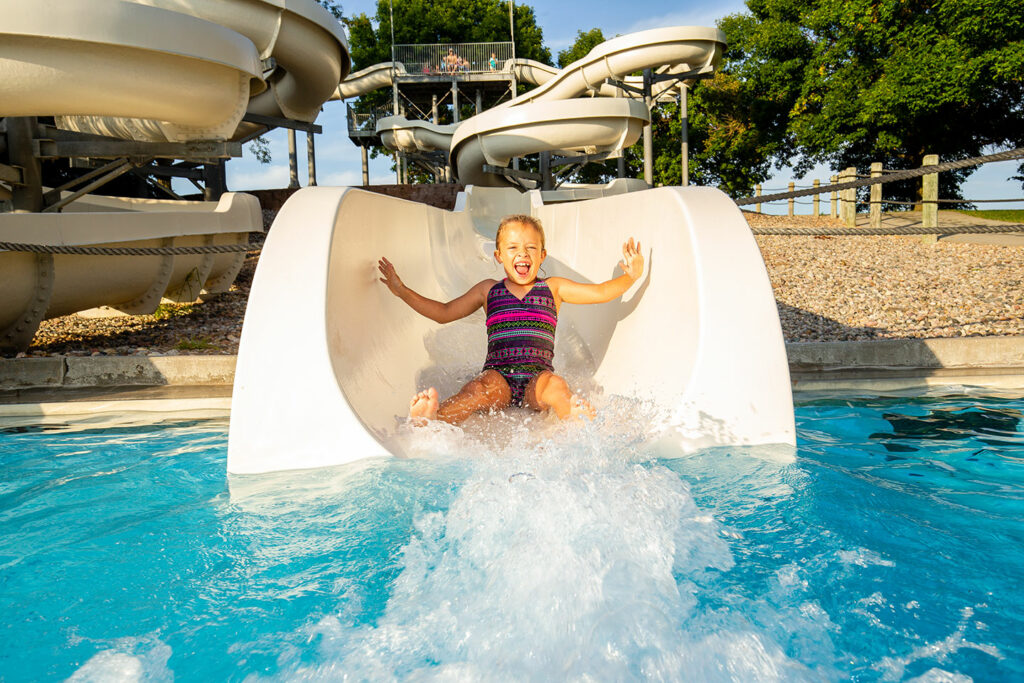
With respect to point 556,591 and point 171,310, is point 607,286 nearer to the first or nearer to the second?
point 556,591

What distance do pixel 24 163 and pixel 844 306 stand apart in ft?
20.8

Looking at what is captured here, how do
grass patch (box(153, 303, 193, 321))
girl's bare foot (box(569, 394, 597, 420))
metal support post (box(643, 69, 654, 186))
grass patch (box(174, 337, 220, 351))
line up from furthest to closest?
1. metal support post (box(643, 69, 654, 186))
2. grass patch (box(153, 303, 193, 321))
3. grass patch (box(174, 337, 220, 351))
4. girl's bare foot (box(569, 394, 597, 420))

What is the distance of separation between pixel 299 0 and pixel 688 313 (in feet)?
19.4

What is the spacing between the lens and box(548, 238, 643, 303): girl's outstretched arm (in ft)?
8.43

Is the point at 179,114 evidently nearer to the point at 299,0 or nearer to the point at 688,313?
the point at 299,0

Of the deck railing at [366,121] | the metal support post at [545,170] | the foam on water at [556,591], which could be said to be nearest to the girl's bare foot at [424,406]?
the foam on water at [556,591]

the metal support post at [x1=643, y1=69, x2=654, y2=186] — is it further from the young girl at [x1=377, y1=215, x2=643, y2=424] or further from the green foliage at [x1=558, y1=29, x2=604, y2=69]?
the green foliage at [x1=558, y1=29, x2=604, y2=69]

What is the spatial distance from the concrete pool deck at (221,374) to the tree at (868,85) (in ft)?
45.2

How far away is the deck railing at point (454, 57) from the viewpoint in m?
21.4

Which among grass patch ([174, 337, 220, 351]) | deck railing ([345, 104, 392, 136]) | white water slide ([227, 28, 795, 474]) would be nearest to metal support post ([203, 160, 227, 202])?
grass patch ([174, 337, 220, 351])

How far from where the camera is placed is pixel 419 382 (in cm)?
266

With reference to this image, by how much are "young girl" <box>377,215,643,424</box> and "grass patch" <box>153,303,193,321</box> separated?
3.85 m


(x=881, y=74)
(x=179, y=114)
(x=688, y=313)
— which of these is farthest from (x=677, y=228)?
(x=881, y=74)

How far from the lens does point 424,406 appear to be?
2.06 metres
